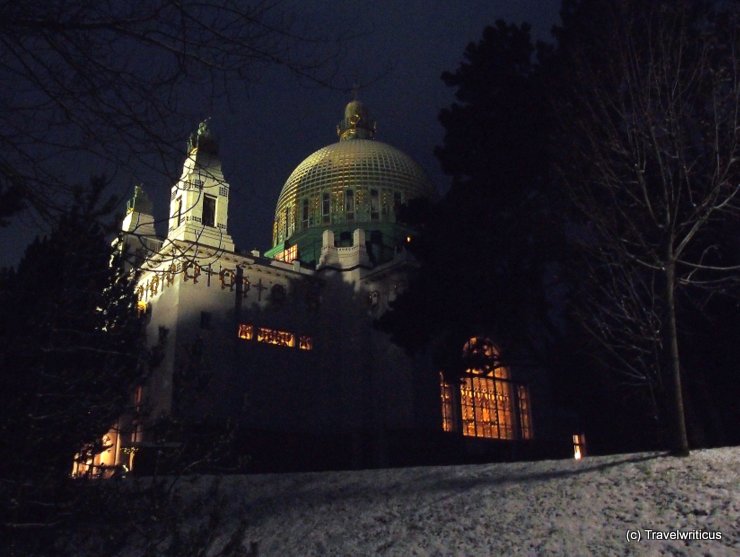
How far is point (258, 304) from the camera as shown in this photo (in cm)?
3775

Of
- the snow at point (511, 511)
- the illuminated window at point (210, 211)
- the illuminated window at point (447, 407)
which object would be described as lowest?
the snow at point (511, 511)

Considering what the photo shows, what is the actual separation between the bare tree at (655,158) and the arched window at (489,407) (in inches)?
670

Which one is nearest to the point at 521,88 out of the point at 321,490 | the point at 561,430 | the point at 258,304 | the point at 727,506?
the point at 321,490

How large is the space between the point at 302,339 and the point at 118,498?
2920 cm

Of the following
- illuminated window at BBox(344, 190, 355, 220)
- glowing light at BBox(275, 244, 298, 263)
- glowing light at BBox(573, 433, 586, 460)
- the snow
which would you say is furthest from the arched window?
the snow

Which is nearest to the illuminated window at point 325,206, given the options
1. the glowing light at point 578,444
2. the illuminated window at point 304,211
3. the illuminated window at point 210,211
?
the illuminated window at point 304,211

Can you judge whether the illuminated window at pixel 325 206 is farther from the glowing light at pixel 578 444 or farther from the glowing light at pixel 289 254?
the glowing light at pixel 578 444

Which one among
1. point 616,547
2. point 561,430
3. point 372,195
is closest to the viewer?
point 616,547

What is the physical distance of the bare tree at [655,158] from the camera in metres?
11.8

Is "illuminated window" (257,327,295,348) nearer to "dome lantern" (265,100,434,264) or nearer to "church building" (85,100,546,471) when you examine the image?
"church building" (85,100,546,471)

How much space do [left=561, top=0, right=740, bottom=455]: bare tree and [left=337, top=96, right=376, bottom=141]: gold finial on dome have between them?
121 feet

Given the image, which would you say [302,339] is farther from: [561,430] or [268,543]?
[268,543]

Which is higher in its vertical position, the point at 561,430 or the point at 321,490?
the point at 561,430

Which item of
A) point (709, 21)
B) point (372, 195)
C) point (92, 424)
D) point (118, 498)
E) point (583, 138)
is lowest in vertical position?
point (118, 498)
